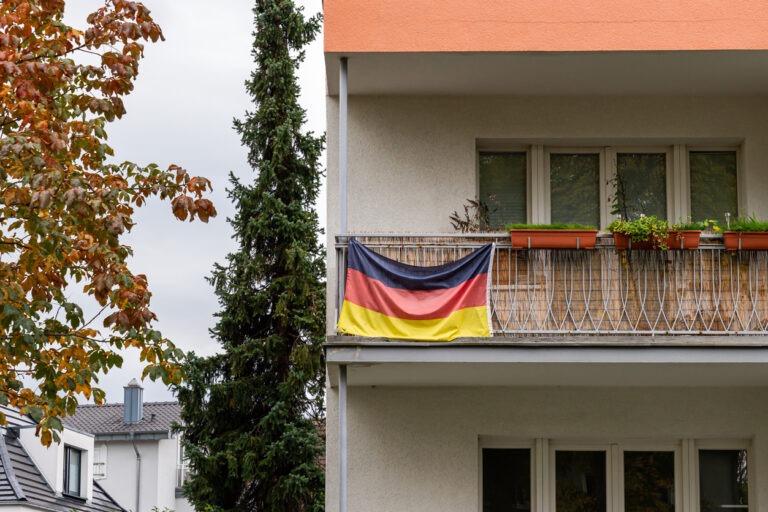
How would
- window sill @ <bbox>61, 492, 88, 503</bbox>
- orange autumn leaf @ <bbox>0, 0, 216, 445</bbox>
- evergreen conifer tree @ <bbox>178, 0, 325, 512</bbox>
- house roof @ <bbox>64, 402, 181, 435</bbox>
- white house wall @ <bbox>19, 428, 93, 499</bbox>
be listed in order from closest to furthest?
orange autumn leaf @ <bbox>0, 0, 216, 445</bbox>, evergreen conifer tree @ <bbox>178, 0, 325, 512</bbox>, white house wall @ <bbox>19, 428, 93, 499</bbox>, window sill @ <bbox>61, 492, 88, 503</bbox>, house roof @ <bbox>64, 402, 181, 435</bbox>

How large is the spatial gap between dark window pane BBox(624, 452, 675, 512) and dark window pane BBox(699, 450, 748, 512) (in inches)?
14.2

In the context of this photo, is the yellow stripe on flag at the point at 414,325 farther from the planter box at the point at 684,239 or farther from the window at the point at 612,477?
the window at the point at 612,477

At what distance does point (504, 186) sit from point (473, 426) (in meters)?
2.89

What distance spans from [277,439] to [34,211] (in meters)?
15.9

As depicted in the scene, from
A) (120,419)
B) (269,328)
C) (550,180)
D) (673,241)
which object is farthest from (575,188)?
(120,419)

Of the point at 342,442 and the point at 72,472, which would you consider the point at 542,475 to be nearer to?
the point at 342,442

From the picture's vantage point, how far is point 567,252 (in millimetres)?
14742

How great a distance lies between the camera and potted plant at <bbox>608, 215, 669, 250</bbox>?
14445 mm

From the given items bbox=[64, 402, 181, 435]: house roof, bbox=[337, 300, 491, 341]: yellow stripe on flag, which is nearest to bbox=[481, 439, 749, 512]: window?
bbox=[337, 300, 491, 341]: yellow stripe on flag

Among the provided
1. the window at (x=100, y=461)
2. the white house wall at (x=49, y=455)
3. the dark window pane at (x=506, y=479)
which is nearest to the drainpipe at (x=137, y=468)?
the window at (x=100, y=461)

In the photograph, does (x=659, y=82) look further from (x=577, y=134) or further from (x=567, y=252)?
(x=567, y=252)

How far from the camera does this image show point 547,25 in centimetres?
1479

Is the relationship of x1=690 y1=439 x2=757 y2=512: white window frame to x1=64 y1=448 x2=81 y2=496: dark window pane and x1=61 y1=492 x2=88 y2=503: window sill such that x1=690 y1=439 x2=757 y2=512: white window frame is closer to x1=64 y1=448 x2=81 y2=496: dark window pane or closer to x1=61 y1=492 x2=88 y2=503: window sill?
x1=61 y1=492 x2=88 y2=503: window sill

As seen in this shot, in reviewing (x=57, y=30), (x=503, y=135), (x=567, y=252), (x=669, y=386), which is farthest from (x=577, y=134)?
(x=57, y=30)
